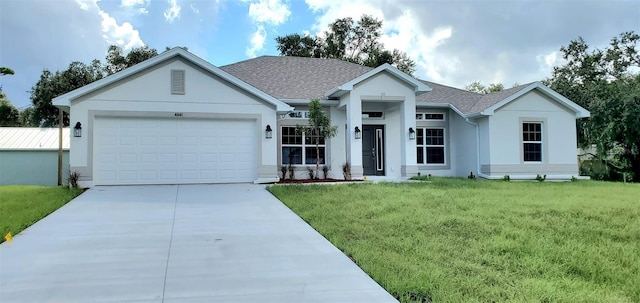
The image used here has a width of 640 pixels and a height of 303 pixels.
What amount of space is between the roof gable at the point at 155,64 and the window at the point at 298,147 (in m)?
1.99

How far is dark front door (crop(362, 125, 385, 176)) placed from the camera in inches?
651

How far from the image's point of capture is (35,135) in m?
19.8

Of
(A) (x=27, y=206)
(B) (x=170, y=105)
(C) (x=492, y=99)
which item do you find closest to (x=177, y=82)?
(B) (x=170, y=105)

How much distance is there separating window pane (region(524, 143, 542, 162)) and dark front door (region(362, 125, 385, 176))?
5908 mm

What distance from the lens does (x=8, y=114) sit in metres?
35.9

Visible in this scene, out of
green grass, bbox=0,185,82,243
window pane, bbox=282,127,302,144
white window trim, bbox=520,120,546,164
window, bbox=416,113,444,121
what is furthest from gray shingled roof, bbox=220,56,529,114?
green grass, bbox=0,185,82,243

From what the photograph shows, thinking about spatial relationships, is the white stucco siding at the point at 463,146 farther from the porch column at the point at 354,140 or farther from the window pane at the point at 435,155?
the porch column at the point at 354,140

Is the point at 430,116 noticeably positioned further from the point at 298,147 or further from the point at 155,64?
the point at 155,64

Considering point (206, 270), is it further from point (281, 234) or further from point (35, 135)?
point (35, 135)

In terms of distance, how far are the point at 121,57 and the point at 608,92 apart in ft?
98.4

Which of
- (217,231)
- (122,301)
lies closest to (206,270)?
(122,301)

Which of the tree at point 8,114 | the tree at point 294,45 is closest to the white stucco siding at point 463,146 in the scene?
the tree at point 294,45

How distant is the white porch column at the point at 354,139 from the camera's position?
14.8 metres

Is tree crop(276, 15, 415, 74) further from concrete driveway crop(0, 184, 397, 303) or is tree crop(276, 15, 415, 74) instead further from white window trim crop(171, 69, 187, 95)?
concrete driveway crop(0, 184, 397, 303)
